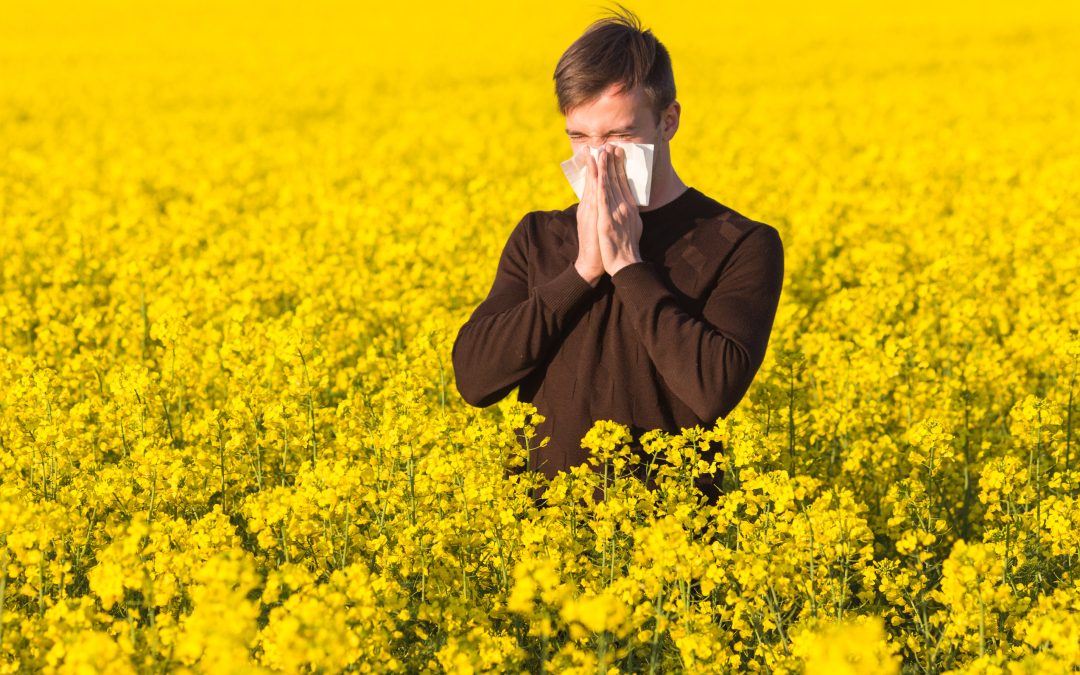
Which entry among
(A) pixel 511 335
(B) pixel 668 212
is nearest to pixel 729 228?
(B) pixel 668 212

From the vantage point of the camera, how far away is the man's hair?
9.57ft

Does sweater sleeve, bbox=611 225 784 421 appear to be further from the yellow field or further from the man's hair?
the man's hair

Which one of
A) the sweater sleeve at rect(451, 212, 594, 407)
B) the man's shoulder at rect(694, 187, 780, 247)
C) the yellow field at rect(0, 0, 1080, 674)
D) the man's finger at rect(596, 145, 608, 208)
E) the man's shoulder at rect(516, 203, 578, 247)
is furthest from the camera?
the man's shoulder at rect(516, 203, 578, 247)

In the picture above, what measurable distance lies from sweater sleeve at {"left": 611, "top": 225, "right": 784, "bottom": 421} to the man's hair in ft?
1.33

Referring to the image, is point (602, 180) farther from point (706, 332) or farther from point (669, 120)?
point (706, 332)

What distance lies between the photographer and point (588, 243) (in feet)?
9.78

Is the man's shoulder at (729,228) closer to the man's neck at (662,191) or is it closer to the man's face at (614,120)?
the man's neck at (662,191)

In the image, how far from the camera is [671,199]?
3.17 metres

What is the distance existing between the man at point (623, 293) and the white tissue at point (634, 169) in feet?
0.08

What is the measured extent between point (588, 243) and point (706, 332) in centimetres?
35

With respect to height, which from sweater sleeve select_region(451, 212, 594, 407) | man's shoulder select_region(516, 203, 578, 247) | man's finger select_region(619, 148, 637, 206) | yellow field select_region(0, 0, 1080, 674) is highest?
man's finger select_region(619, 148, 637, 206)

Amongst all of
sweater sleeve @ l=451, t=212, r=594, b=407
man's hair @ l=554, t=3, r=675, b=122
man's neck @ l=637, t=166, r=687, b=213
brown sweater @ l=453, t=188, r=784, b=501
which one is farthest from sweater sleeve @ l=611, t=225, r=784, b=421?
man's hair @ l=554, t=3, r=675, b=122

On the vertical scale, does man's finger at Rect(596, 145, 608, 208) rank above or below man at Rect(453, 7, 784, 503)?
above

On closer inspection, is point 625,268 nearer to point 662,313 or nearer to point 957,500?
point 662,313
